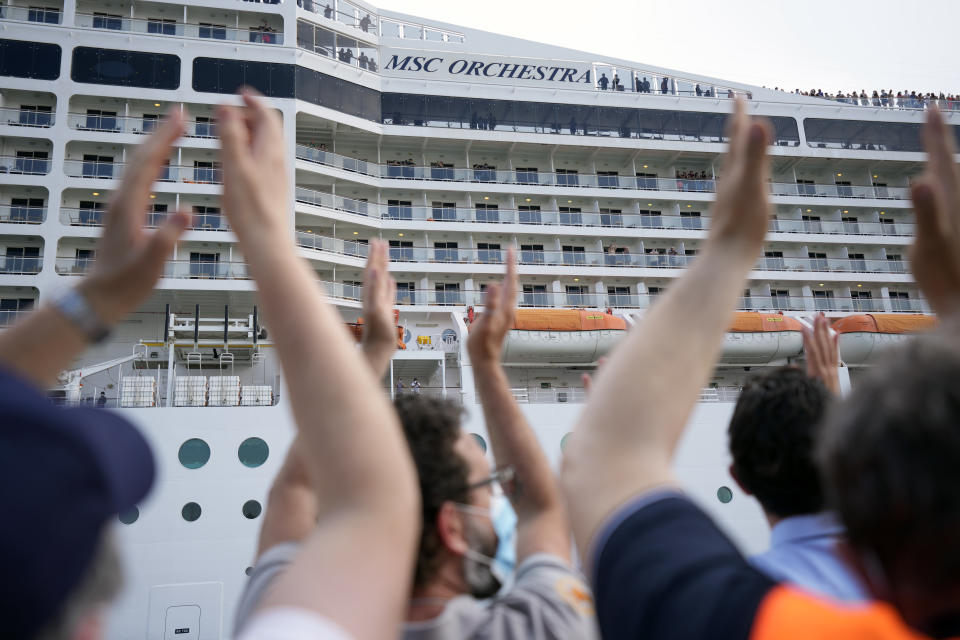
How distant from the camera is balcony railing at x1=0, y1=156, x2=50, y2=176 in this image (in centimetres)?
1700

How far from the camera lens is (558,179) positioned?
2145 cm

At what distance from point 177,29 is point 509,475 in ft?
71.3

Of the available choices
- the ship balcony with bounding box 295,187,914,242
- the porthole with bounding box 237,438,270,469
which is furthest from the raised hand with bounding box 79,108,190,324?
the ship balcony with bounding box 295,187,914,242

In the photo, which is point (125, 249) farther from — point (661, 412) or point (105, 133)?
point (105, 133)

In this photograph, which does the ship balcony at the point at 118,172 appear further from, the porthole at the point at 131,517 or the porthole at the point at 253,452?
the porthole at the point at 131,517

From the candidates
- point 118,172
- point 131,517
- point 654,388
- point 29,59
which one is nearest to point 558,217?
point 118,172

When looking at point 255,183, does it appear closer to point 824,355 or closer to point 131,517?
point 824,355

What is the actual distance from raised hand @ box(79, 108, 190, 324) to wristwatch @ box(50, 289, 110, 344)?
0.01 m

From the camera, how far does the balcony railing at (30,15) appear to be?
1800 centimetres

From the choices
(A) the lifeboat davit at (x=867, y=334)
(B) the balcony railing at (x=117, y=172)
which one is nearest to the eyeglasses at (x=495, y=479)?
(B) the balcony railing at (x=117, y=172)

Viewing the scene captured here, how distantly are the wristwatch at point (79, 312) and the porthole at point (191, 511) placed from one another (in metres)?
11.2

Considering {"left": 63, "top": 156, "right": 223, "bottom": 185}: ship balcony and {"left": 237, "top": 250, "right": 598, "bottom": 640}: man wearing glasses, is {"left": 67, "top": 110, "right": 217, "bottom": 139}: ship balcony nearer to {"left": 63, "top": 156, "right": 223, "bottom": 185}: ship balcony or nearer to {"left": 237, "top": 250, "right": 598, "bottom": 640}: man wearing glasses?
{"left": 63, "top": 156, "right": 223, "bottom": 185}: ship balcony

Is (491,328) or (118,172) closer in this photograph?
(491,328)

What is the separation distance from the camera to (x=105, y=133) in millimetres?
17469
